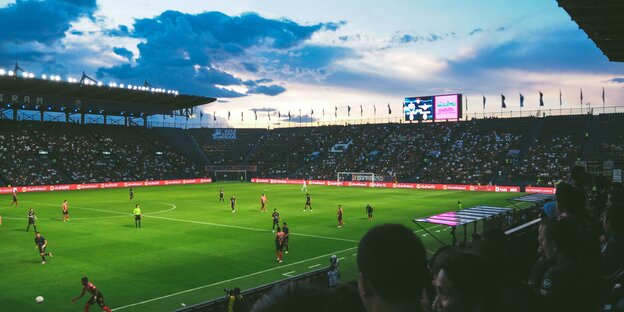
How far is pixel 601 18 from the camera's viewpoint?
17688 millimetres

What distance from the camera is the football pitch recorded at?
1984 centimetres

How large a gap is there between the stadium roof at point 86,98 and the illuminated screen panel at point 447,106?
44.1m

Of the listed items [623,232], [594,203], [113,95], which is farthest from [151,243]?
[113,95]

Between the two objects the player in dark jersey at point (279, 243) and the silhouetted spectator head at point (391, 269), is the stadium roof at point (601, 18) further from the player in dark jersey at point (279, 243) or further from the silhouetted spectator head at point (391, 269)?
the silhouetted spectator head at point (391, 269)

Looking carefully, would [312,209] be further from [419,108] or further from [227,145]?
[227,145]

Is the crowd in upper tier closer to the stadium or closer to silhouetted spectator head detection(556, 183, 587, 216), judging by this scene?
the stadium

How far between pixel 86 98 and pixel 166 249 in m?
70.2

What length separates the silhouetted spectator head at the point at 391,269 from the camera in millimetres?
2932

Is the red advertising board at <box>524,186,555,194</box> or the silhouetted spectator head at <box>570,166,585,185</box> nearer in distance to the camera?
the silhouetted spectator head at <box>570,166,585,185</box>

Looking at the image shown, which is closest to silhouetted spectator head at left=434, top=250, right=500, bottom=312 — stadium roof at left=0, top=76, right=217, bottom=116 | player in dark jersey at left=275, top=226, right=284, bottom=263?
player in dark jersey at left=275, top=226, right=284, bottom=263

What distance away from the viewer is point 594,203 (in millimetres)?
15477

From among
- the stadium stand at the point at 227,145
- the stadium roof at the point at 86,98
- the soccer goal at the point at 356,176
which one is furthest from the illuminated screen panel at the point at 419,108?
the stadium stand at the point at 227,145

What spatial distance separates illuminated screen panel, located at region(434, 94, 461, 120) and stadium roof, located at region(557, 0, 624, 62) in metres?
70.7

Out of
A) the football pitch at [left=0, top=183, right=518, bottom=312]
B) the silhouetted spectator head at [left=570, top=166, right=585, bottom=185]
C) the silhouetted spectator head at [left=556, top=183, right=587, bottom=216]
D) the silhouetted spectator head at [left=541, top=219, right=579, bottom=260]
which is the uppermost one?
the silhouetted spectator head at [left=570, top=166, right=585, bottom=185]
